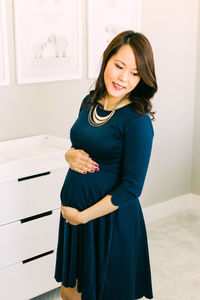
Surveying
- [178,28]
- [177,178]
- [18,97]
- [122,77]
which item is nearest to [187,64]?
[178,28]

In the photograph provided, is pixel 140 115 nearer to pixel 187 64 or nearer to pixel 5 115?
pixel 5 115

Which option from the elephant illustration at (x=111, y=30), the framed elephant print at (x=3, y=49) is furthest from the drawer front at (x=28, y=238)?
the elephant illustration at (x=111, y=30)

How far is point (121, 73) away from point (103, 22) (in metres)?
1.38

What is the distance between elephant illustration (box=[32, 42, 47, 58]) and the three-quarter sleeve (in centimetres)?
118

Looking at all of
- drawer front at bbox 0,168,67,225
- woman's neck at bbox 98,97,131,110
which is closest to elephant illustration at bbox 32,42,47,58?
drawer front at bbox 0,168,67,225

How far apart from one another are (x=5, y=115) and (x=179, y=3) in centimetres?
155

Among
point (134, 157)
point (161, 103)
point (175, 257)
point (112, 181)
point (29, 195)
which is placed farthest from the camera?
point (161, 103)

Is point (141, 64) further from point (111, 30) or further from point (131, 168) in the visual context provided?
point (111, 30)

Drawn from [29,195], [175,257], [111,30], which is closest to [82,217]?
[29,195]

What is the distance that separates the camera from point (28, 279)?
2.27m

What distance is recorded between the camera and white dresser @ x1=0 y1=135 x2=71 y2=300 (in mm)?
2111

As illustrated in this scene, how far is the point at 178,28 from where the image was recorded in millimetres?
3260

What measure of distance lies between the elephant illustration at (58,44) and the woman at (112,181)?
926mm

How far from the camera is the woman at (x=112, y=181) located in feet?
4.89
